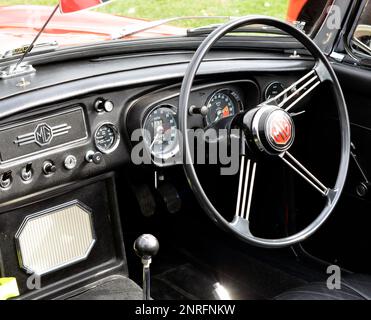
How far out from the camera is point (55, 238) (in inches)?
106

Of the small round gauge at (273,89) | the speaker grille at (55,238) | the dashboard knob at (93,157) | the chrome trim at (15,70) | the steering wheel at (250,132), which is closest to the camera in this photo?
the steering wheel at (250,132)

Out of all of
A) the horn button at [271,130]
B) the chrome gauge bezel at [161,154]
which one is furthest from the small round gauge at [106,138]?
the horn button at [271,130]

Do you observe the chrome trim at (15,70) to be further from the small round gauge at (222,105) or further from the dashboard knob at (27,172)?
the small round gauge at (222,105)

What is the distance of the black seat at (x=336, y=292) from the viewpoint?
7.97ft

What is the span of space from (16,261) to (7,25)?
1.06 metres

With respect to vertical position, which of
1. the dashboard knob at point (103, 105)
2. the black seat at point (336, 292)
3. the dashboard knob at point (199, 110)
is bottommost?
the black seat at point (336, 292)

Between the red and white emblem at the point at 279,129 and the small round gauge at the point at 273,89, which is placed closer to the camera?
the red and white emblem at the point at 279,129

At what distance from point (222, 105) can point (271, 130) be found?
50 cm

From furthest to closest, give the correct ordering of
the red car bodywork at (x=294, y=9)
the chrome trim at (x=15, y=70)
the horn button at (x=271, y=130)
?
the red car bodywork at (x=294, y=9)
the chrome trim at (x=15, y=70)
the horn button at (x=271, y=130)

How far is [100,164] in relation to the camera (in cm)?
256

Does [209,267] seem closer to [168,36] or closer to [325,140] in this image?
[325,140]

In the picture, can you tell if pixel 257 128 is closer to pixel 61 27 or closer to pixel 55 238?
pixel 55 238

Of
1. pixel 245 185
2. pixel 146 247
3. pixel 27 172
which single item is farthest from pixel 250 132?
pixel 27 172
